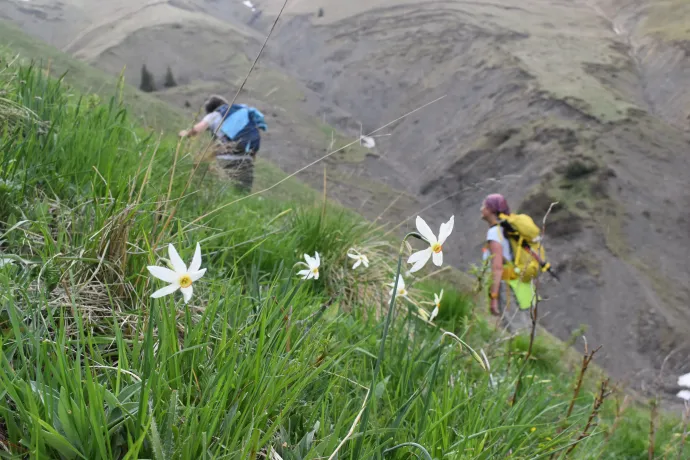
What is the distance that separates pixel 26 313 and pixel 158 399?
20.4 inches

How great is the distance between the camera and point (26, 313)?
1.29 m

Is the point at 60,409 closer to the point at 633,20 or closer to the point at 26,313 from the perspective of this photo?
the point at 26,313

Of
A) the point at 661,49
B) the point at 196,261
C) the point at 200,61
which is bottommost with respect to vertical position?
the point at 200,61

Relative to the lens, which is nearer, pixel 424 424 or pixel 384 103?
pixel 424 424

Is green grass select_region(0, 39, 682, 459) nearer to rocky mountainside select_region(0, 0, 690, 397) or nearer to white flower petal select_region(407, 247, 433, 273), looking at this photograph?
white flower petal select_region(407, 247, 433, 273)

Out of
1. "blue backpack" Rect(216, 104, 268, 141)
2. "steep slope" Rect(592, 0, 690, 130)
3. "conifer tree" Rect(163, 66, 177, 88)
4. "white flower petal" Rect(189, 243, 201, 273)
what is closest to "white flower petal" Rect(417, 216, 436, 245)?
"white flower petal" Rect(189, 243, 201, 273)

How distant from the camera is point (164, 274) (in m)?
0.98

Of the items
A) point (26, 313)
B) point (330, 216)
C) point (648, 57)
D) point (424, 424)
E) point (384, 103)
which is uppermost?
point (26, 313)

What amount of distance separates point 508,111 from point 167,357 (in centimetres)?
2803

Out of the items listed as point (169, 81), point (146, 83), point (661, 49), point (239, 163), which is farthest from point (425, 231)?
point (169, 81)

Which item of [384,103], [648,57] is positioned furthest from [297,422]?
[384,103]

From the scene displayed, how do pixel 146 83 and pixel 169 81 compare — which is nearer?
pixel 146 83

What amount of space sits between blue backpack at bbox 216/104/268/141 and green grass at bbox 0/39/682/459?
370 centimetres

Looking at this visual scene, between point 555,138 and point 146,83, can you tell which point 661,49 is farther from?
point 146,83
